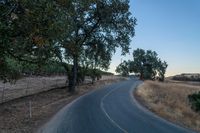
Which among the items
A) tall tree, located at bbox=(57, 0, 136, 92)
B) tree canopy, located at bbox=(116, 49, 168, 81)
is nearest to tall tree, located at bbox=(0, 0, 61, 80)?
tall tree, located at bbox=(57, 0, 136, 92)

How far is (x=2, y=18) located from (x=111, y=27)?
116 ft

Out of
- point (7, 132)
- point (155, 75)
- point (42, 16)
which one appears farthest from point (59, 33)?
point (155, 75)

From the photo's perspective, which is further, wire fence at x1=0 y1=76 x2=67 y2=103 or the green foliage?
the green foliage

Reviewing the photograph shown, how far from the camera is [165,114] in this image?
3062cm

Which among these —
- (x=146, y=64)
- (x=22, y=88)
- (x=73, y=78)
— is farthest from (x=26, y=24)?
(x=146, y=64)

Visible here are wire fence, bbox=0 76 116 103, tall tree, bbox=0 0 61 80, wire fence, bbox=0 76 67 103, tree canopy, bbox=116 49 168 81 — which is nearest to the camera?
tall tree, bbox=0 0 61 80

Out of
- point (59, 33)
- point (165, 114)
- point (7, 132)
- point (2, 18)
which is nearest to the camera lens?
point (2, 18)

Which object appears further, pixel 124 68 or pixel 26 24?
pixel 124 68

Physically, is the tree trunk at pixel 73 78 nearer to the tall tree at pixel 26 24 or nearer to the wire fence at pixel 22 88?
the wire fence at pixel 22 88

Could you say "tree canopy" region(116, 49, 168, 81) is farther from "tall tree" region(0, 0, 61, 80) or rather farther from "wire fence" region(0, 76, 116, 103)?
"tall tree" region(0, 0, 61, 80)

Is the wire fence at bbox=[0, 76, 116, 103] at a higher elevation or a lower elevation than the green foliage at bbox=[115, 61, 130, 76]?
lower

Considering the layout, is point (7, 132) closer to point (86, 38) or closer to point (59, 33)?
point (59, 33)

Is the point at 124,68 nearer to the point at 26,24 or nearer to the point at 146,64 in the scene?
the point at 146,64

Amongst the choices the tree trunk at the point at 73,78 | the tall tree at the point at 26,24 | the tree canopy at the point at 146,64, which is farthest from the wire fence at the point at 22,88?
the tree canopy at the point at 146,64
